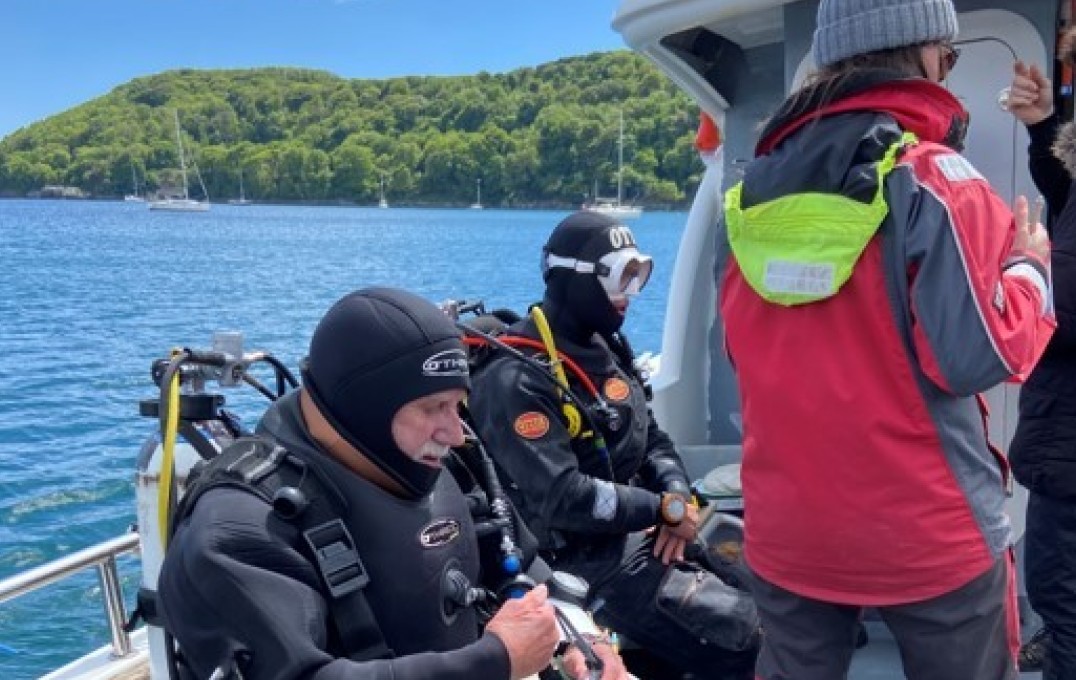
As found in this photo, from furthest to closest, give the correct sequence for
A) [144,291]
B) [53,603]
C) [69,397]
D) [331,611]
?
[144,291] < [69,397] < [53,603] < [331,611]

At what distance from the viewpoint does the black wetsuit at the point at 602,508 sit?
2762mm

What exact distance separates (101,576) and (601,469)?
1458 millimetres

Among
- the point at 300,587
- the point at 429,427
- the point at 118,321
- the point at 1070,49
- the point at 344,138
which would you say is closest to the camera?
the point at 300,587

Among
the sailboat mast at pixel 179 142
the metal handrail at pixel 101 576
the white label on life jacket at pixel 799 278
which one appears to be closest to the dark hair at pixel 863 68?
the white label on life jacket at pixel 799 278

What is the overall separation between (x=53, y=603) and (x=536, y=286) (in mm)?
30939

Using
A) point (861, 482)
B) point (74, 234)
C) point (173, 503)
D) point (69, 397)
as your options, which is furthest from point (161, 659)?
point (74, 234)

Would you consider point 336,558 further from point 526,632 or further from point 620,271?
point 620,271

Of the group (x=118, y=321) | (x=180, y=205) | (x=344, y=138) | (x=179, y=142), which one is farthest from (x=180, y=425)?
(x=180, y=205)

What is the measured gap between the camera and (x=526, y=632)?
5.44 ft

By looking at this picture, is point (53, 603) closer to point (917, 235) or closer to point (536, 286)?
point (917, 235)

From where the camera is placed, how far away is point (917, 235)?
5.55 feet

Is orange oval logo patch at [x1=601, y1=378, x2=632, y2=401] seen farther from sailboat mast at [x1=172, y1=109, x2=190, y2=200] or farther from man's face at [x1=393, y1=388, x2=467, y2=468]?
sailboat mast at [x1=172, y1=109, x2=190, y2=200]

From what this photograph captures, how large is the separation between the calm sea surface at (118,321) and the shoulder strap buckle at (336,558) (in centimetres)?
278

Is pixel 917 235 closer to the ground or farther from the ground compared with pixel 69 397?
farther from the ground
